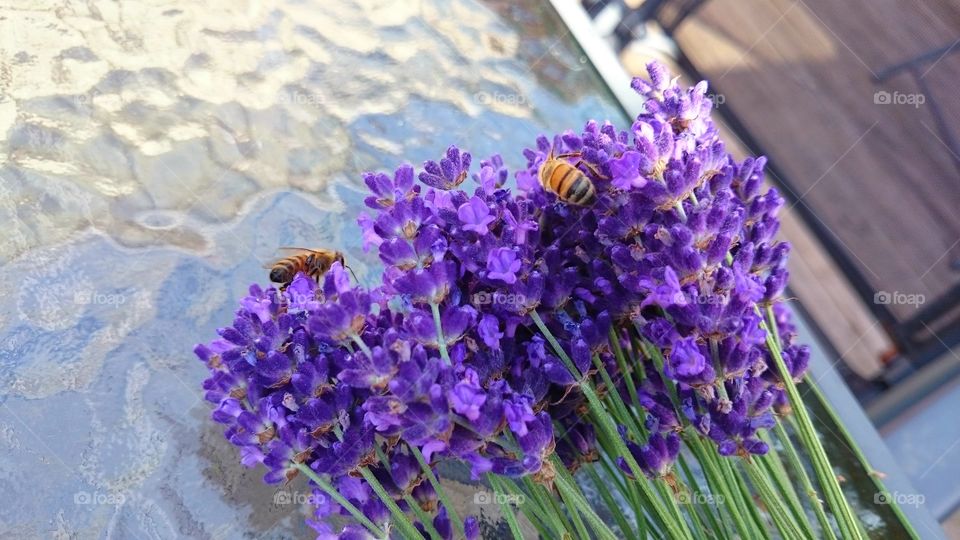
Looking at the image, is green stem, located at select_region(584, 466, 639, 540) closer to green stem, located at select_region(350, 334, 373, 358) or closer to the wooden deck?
green stem, located at select_region(350, 334, 373, 358)

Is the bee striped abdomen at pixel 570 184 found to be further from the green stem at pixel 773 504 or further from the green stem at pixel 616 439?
the green stem at pixel 773 504

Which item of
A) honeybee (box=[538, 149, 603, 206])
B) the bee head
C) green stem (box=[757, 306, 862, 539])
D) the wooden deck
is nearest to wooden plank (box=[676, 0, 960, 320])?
the wooden deck

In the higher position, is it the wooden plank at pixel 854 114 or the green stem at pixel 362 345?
the wooden plank at pixel 854 114

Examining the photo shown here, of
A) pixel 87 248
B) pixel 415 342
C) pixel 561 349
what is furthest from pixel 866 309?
pixel 87 248

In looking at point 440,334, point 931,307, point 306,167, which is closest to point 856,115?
point 931,307

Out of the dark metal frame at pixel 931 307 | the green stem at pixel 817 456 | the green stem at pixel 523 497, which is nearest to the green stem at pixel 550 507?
the green stem at pixel 523 497

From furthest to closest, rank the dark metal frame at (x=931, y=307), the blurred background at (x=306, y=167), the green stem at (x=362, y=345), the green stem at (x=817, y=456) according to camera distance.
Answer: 1. the dark metal frame at (x=931, y=307)
2. the blurred background at (x=306, y=167)
3. the green stem at (x=817, y=456)
4. the green stem at (x=362, y=345)

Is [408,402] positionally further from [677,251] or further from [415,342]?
[677,251]
